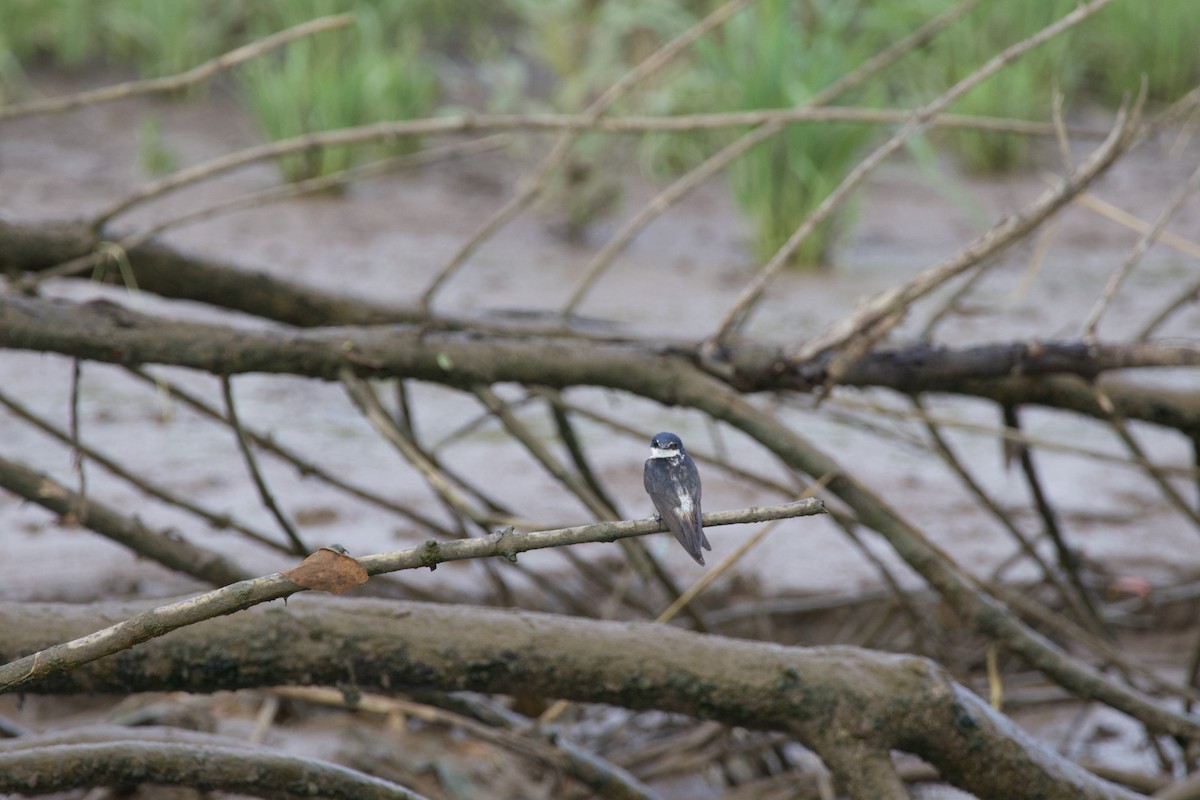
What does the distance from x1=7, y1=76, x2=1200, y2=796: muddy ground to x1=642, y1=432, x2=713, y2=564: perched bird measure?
1.00 feet

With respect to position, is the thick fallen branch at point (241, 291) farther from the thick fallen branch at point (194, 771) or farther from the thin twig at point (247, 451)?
the thick fallen branch at point (194, 771)

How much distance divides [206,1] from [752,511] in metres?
8.48

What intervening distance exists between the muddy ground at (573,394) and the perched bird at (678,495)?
304 mm

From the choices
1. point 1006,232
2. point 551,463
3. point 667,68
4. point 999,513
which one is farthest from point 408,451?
point 667,68

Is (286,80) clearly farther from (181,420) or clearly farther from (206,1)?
(181,420)

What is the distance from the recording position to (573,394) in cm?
445

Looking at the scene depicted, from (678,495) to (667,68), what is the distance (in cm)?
745

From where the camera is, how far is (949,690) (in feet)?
5.07

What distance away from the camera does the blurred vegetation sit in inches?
251

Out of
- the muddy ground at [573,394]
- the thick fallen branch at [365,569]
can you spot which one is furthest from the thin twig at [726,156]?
the thick fallen branch at [365,569]

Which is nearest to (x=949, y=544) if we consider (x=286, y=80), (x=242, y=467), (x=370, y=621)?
(x=242, y=467)

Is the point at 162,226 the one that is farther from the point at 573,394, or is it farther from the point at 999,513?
the point at 573,394

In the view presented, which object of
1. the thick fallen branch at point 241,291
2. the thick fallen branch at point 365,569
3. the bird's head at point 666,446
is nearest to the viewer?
the thick fallen branch at point 365,569

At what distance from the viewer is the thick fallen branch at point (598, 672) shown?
149 centimetres
